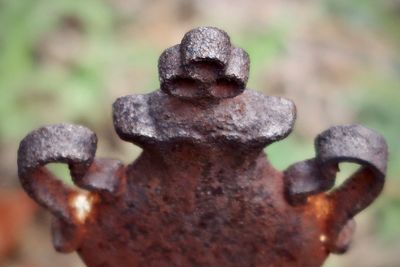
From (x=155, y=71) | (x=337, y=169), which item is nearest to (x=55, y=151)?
(x=337, y=169)

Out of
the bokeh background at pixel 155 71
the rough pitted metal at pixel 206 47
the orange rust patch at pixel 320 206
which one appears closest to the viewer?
the rough pitted metal at pixel 206 47

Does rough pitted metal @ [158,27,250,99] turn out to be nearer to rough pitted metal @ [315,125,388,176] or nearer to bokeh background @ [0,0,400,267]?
rough pitted metal @ [315,125,388,176]

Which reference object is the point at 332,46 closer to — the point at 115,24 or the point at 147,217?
the point at 115,24

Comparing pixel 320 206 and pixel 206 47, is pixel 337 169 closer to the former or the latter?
pixel 320 206

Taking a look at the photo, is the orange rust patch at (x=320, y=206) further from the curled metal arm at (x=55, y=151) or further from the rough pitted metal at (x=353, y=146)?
the curled metal arm at (x=55, y=151)

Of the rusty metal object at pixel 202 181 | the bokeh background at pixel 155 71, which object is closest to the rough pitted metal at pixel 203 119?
the rusty metal object at pixel 202 181

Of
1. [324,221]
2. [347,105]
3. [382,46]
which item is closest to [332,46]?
[382,46]
